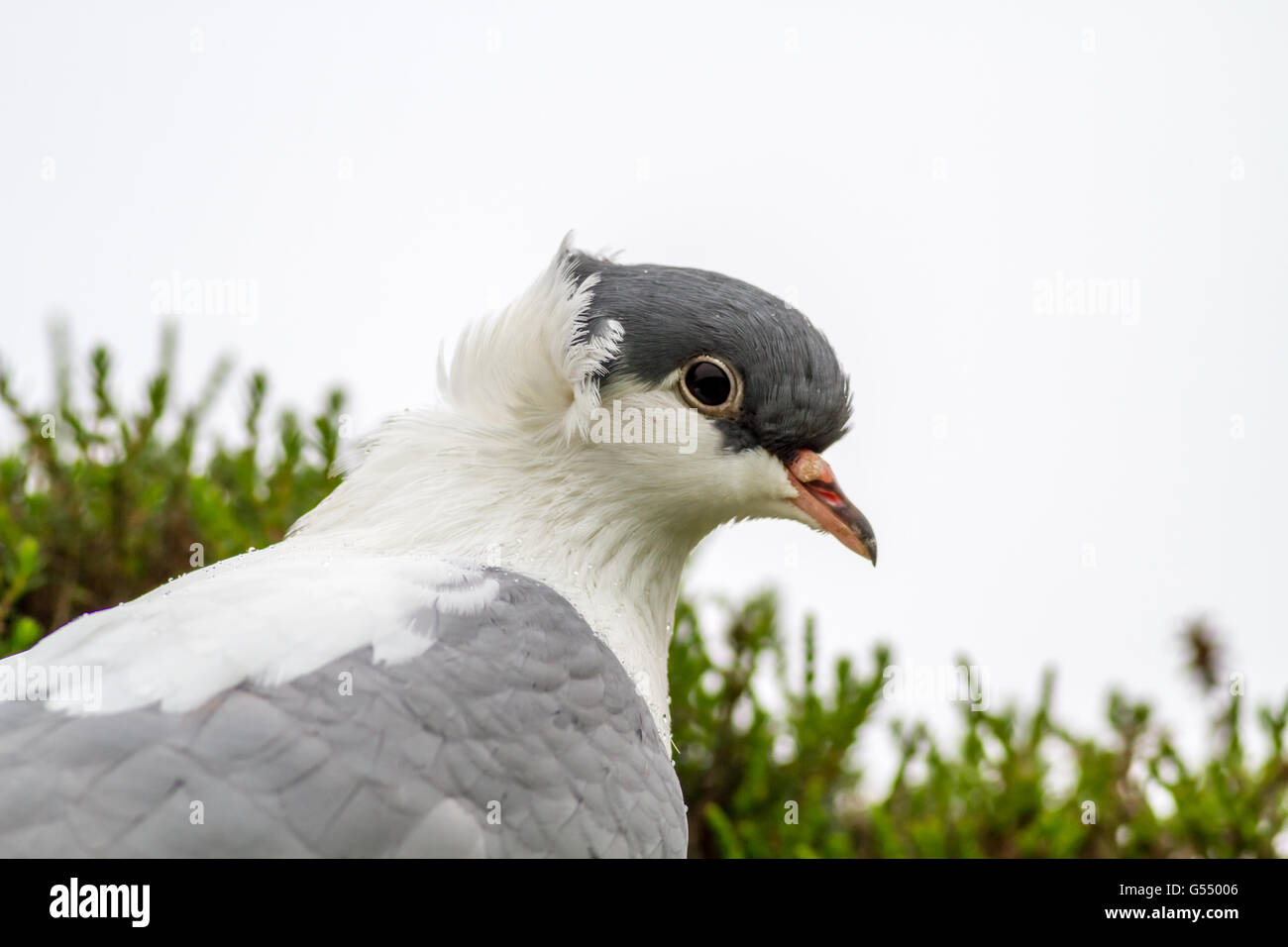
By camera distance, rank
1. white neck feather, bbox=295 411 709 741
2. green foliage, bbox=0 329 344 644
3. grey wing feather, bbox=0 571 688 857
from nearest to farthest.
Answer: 1. grey wing feather, bbox=0 571 688 857
2. white neck feather, bbox=295 411 709 741
3. green foliage, bbox=0 329 344 644

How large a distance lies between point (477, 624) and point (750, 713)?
2.03 metres

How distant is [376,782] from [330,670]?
0.71ft

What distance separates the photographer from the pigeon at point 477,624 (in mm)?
1839

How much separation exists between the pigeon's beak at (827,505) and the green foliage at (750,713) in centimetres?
101

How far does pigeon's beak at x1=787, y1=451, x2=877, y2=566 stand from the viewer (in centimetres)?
276

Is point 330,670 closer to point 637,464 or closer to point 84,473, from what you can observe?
point 637,464

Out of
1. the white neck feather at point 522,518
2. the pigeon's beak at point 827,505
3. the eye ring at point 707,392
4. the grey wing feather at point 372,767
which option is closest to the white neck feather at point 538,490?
the white neck feather at point 522,518

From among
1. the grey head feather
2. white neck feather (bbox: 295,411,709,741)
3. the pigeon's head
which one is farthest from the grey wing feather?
the grey head feather

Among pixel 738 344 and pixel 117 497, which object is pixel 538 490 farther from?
pixel 117 497

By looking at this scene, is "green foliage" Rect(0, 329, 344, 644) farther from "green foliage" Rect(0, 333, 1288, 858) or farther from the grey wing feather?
the grey wing feather

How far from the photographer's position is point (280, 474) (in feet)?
12.5

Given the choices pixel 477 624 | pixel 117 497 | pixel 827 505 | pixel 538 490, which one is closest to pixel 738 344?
pixel 827 505

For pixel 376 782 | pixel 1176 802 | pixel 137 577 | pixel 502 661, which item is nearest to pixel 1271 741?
pixel 1176 802

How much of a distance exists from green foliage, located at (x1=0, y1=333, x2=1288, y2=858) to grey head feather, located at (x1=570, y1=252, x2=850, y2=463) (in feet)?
3.81
